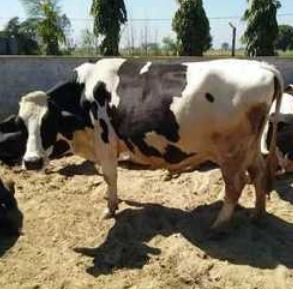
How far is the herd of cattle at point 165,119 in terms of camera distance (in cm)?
597

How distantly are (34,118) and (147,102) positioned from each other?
126 cm

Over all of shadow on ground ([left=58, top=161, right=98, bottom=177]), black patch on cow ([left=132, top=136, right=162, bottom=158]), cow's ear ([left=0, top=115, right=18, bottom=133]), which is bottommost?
shadow on ground ([left=58, top=161, right=98, bottom=177])

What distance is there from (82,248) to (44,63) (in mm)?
6075

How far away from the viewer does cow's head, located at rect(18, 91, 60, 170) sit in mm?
6586

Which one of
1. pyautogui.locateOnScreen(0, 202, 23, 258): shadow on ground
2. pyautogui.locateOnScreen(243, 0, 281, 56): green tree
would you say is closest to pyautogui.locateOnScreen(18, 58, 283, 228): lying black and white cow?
pyautogui.locateOnScreen(0, 202, 23, 258): shadow on ground

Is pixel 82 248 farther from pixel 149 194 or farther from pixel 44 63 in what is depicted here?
pixel 44 63

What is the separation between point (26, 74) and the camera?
1141 cm

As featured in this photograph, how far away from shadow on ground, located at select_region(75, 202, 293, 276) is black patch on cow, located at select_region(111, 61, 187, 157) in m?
0.76

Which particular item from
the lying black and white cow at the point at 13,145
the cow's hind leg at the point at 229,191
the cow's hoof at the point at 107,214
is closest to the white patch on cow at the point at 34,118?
the lying black and white cow at the point at 13,145

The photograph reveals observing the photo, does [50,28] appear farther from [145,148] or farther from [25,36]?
[145,148]

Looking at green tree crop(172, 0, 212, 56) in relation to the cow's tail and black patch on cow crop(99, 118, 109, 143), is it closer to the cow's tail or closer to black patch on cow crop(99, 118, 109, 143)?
black patch on cow crop(99, 118, 109, 143)

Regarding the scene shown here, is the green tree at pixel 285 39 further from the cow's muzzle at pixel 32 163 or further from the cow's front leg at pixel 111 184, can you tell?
the cow's muzzle at pixel 32 163

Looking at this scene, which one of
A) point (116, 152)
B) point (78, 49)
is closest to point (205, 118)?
point (116, 152)

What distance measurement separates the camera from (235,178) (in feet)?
20.3
